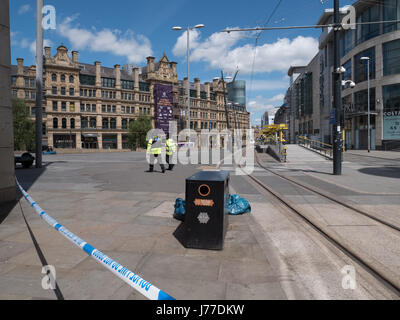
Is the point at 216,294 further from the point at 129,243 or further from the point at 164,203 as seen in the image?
the point at 164,203

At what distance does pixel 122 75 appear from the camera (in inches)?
2788

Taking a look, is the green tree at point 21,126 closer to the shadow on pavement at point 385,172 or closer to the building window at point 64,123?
the building window at point 64,123

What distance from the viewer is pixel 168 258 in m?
3.94

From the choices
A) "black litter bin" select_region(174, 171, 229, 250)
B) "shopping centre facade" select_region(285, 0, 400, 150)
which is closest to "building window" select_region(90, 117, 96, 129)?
"shopping centre facade" select_region(285, 0, 400, 150)

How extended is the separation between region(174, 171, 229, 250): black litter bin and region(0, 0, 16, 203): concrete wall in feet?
19.0

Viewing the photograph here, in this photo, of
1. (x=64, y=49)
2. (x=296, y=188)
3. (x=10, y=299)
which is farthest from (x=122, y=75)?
(x=10, y=299)

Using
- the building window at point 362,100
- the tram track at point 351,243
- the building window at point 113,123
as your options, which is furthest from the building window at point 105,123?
the tram track at point 351,243

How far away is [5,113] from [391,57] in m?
41.7

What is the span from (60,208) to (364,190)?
9002 millimetres

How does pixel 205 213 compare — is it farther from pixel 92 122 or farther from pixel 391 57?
pixel 92 122

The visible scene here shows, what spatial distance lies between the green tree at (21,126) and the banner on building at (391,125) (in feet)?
174

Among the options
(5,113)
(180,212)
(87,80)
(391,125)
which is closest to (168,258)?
(180,212)

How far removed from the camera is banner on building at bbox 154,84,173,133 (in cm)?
6819
